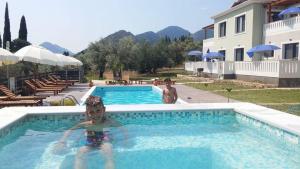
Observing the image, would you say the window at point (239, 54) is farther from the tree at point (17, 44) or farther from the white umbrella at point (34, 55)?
the tree at point (17, 44)

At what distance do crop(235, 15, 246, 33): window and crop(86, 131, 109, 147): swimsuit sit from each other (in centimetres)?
2472

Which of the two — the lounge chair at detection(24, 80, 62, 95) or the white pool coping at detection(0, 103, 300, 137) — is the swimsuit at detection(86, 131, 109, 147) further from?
the lounge chair at detection(24, 80, 62, 95)

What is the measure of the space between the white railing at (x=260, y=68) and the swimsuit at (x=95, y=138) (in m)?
15.8

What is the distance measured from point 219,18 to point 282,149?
29292mm

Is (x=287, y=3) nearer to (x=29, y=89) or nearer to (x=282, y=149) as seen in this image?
(x=29, y=89)

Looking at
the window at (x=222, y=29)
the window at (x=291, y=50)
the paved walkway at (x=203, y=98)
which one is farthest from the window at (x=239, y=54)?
the paved walkway at (x=203, y=98)

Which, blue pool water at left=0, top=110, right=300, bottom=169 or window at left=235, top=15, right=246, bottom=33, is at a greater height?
window at left=235, top=15, right=246, bottom=33

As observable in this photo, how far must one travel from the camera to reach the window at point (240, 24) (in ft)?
96.3

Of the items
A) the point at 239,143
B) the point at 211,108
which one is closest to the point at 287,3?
the point at 211,108

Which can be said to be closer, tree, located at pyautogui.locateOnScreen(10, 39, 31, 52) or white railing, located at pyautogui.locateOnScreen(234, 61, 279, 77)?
white railing, located at pyautogui.locateOnScreen(234, 61, 279, 77)

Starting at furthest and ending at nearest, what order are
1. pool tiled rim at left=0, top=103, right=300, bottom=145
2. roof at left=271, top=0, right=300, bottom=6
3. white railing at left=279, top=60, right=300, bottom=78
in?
roof at left=271, top=0, right=300, bottom=6, white railing at left=279, top=60, right=300, bottom=78, pool tiled rim at left=0, top=103, right=300, bottom=145

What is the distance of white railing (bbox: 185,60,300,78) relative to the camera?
66.1ft

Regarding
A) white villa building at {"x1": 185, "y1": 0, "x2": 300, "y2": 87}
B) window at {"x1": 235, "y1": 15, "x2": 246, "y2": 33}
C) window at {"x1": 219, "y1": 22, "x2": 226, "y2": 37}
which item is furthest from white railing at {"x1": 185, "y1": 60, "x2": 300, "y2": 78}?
window at {"x1": 219, "y1": 22, "x2": 226, "y2": 37}

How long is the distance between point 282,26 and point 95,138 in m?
20.4
